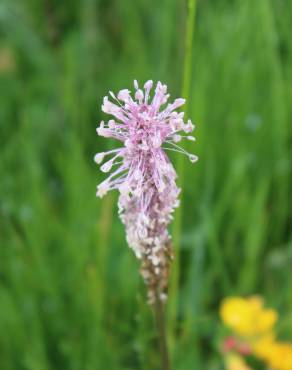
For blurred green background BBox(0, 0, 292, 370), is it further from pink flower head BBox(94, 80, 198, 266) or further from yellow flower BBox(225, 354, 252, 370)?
pink flower head BBox(94, 80, 198, 266)

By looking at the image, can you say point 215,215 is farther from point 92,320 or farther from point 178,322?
point 92,320

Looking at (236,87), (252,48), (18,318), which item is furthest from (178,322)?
(252,48)

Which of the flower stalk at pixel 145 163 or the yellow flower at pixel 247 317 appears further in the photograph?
the yellow flower at pixel 247 317

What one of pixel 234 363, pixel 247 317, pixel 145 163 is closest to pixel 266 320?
pixel 247 317

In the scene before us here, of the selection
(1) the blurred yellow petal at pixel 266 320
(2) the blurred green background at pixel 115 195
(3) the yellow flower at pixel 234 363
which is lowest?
(3) the yellow flower at pixel 234 363

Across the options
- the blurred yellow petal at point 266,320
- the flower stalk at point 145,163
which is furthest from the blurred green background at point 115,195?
the flower stalk at point 145,163

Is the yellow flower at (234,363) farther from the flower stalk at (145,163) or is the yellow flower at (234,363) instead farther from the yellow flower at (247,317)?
the flower stalk at (145,163)
